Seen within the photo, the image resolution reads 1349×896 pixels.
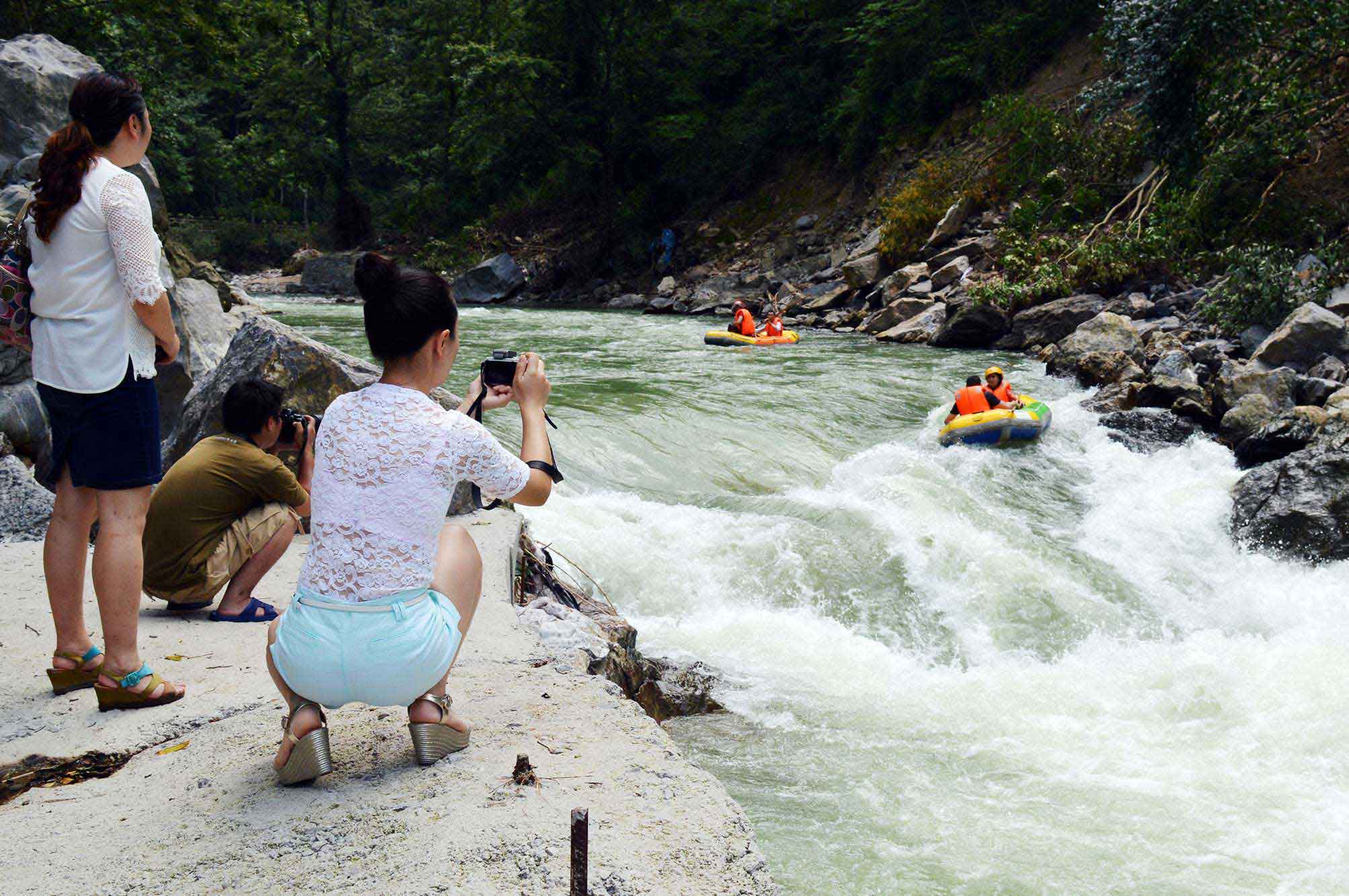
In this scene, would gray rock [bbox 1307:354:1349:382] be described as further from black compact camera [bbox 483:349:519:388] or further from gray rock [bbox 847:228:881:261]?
gray rock [bbox 847:228:881:261]

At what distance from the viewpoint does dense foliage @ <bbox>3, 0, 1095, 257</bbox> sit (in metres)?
23.4

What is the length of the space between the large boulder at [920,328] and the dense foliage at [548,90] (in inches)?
360

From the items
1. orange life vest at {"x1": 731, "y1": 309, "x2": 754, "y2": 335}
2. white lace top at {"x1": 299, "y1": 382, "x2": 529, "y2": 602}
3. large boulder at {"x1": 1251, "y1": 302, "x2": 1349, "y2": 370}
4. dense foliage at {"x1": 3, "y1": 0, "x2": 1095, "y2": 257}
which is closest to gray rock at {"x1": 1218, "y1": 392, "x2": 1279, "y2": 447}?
large boulder at {"x1": 1251, "y1": 302, "x2": 1349, "y2": 370}

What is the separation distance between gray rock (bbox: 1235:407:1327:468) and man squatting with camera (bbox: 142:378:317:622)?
8.06 meters

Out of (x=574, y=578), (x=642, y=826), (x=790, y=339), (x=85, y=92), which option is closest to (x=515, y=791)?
(x=642, y=826)

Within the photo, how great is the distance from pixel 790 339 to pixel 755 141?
44.1ft

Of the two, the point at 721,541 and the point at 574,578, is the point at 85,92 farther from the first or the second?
the point at 721,541

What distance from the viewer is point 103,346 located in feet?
10.3

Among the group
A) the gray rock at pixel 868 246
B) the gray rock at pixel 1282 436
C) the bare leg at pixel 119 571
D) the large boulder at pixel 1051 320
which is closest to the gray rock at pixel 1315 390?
the gray rock at pixel 1282 436

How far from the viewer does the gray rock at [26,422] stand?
6.38 meters

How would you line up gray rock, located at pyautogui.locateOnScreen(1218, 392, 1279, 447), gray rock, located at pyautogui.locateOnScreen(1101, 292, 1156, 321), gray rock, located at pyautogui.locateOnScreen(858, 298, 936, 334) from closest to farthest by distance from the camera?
1. gray rock, located at pyautogui.locateOnScreen(1218, 392, 1279, 447)
2. gray rock, located at pyautogui.locateOnScreen(1101, 292, 1156, 321)
3. gray rock, located at pyautogui.locateOnScreen(858, 298, 936, 334)

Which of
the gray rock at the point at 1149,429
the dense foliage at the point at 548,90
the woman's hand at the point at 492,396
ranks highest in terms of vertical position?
the dense foliage at the point at 548,90

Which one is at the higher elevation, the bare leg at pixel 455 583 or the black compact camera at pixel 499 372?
the black compact camera at pixel 499 372

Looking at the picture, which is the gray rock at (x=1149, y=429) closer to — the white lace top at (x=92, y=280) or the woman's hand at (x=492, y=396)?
the woman's hand at (x=492, y=396)
